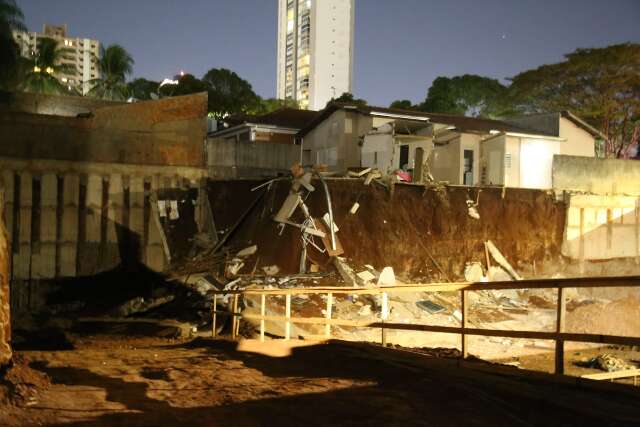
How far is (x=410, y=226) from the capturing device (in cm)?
1599

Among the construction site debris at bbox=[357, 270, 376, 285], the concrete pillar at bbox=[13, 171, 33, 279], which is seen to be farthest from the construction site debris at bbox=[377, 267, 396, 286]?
the concrete pillar at bbox=[13, 171, 33, 279]

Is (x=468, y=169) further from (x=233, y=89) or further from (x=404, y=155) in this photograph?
(x=233, y=89)

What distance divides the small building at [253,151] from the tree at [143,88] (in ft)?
48.1

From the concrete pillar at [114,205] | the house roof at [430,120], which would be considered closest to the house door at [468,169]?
the house roof at [430,120]

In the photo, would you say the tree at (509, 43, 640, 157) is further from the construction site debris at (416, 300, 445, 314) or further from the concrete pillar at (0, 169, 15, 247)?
the concrete pillar at (0, 169, 15, 247)

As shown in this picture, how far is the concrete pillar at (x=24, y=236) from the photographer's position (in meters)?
13.8

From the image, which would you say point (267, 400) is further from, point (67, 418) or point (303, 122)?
point (303, 122)

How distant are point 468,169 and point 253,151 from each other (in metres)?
9.81

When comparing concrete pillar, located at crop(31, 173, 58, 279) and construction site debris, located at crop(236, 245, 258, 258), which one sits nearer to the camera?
concrete pillar, located at crop(31, 173, 58, 279)

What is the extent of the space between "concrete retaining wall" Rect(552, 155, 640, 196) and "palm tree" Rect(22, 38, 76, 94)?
2735 cm

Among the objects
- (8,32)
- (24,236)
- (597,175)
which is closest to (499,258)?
(597,175)

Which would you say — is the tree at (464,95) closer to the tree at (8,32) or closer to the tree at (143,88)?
the tree at (143,88)

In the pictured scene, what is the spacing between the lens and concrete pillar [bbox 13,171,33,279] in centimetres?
1380

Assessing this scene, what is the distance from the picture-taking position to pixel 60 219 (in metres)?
14.3
